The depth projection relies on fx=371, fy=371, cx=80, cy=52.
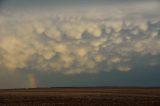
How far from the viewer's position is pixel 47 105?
56.1 m

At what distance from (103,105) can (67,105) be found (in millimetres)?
5438

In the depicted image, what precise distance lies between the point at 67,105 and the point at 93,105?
13.6 feet

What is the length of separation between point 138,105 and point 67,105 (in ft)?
34.4

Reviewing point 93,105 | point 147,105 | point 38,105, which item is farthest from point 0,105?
point 147,105

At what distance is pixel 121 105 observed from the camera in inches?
2141

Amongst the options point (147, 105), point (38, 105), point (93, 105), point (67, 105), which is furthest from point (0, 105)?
point (147, 105)

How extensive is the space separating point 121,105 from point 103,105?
2660 mm

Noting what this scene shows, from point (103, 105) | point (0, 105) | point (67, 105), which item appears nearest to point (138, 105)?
point (103, 105)

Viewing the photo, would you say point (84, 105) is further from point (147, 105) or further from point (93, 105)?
point (147, 105)

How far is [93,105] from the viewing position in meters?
53.8

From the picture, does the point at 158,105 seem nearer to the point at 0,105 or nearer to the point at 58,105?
the point at 58,105

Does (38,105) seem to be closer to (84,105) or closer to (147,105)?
(84,105)

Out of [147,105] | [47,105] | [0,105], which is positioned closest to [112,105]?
[147,105]

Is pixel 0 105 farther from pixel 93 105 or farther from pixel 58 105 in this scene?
pixel 93 105
